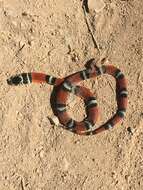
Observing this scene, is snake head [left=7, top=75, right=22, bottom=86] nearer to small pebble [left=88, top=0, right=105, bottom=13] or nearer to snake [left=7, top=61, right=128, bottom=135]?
snake [left=7, top=61, right=128, bottom=135]

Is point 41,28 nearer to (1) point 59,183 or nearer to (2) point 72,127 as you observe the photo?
(2) point 72,127

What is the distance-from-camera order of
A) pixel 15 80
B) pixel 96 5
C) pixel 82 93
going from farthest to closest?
pixel 96 5 < pixel 82 93 < pixel 15 80

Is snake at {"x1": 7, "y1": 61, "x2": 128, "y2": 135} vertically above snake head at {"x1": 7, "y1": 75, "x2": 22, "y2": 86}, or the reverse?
snake head at {"x1": 7, "y1": 75, "x2": 22, "y2": 86}

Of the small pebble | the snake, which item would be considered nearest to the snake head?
the snake

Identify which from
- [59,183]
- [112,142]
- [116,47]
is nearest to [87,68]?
[116,47]

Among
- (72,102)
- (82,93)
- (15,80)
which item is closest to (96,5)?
(82,93)

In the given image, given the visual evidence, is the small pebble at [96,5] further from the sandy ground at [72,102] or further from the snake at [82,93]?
the snake at [82,93]

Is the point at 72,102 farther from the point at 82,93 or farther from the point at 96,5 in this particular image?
the point at 96,5

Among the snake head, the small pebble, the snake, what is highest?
the small pebble
